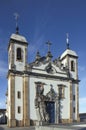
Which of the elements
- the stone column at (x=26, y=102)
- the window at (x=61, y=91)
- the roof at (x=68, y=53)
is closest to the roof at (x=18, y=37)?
the stone column at (x=26, y=102)

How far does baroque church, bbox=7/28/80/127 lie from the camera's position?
31125mm

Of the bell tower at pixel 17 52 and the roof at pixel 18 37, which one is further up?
the roof at pixel 18 37

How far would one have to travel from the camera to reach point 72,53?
38.2m

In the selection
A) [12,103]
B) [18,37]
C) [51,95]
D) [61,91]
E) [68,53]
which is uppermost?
[18,37]

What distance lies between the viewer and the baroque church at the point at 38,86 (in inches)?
1225

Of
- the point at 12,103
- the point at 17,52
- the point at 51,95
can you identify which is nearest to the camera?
the point at 12,103

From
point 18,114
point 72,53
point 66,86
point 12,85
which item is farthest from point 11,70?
point 72,53

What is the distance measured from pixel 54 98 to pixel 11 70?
7230 mm

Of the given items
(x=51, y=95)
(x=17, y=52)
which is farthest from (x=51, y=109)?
(x=17, y=52)

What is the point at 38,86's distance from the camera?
32875mm

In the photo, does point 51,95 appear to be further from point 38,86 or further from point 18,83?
point 18,83

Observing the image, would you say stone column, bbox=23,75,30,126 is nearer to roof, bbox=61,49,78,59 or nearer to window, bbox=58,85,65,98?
window, bbox=58,85,65,98

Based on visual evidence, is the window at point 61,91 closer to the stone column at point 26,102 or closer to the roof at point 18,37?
the stone column at point 26,102

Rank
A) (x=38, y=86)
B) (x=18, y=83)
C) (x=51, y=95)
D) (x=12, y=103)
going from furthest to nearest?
(x=51, y=95)
(x=38, y=86)
(x=18, y=83)
(x=12, y=103)
